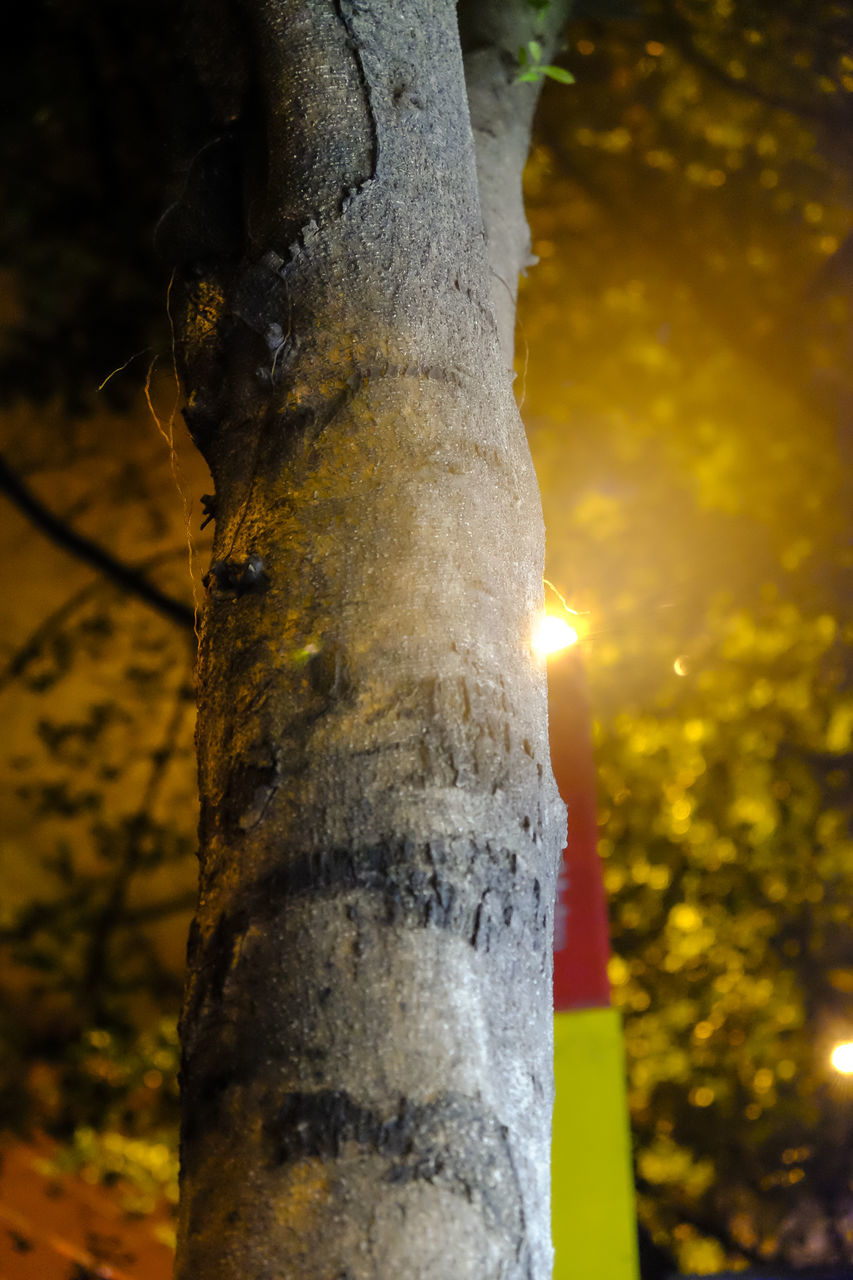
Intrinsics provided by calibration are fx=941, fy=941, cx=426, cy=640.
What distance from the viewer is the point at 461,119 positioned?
104 centimetres

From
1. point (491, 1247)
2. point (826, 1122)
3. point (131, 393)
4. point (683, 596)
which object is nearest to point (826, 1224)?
point (826, 1122)

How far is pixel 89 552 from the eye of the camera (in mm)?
2480

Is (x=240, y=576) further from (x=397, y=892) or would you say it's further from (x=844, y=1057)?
(x=844, y=1057)

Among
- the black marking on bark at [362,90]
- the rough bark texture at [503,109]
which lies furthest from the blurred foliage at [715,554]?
the black marking on bark at [362,90]

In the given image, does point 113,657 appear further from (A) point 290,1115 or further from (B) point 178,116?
(A) point 290,1115

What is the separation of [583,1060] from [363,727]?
1516 mm

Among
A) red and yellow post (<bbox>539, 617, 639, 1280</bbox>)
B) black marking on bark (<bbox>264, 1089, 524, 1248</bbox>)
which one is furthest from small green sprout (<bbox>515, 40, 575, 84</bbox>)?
black marking on bark (<bbox>264, 1089, 524, 1248</bbox>)

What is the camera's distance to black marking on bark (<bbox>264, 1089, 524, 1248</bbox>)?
1.88ft

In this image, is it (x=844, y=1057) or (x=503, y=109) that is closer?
(x=503, y=109)

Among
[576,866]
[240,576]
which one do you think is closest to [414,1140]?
[240,576]

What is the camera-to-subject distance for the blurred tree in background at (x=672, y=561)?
246cm

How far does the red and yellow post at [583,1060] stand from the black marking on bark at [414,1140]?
3.97 feet

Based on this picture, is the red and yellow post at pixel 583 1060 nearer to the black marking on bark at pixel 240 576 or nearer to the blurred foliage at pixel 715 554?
the blurred foliage at pixel 715 554

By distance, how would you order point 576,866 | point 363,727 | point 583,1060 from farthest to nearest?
1. point 576,866
2. point 583,1060
3. point 363,727
